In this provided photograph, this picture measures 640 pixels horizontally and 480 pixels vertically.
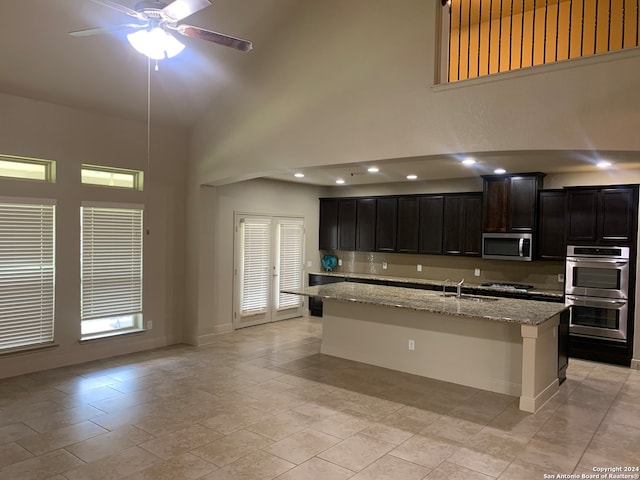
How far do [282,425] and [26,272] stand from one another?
3561mm

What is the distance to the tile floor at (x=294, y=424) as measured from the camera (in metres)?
3.31

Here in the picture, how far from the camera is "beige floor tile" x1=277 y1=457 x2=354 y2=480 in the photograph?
3.16 m

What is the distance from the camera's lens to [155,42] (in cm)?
357

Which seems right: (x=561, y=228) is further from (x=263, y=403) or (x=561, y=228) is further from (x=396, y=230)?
(x=263, y=403)

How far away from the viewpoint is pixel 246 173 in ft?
20.2

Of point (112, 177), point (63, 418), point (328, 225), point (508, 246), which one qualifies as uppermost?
point (112, 177)

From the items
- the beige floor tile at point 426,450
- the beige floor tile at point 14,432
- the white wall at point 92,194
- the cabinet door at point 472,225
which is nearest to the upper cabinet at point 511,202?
the cabinet door at point 472,225

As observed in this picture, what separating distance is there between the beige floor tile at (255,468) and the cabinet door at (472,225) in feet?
16.9

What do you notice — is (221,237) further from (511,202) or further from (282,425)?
(511,202)

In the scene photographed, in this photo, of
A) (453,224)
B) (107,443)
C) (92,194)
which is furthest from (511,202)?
(107,443)

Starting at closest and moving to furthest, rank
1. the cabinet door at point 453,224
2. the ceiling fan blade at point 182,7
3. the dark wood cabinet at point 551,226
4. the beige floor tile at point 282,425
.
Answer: the ceiling fan blade at point 182,7 < the beige floor tile at point 282,425 < the dark wood cabinet at point 551,226 < the cabinet door at point 453,224

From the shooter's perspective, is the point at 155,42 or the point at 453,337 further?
the point at 453,337

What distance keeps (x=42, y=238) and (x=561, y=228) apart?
693cm

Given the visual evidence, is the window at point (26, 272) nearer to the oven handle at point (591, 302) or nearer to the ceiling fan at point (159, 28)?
the ceiling fan at point (159, 28)
